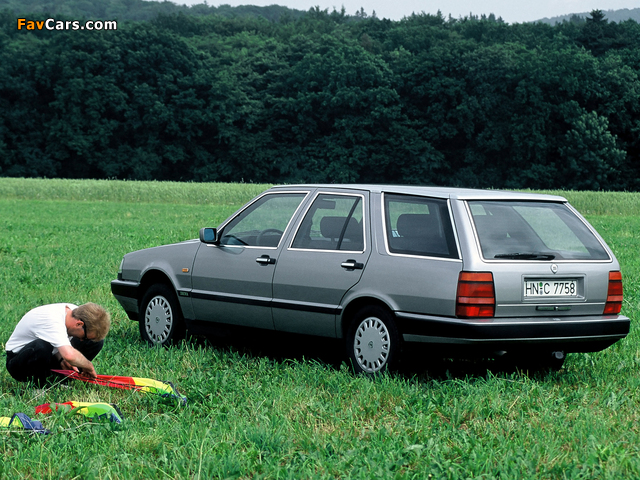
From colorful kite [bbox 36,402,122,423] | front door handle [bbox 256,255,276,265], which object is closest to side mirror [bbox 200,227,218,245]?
front door handle [bbox 256,255,276,265]

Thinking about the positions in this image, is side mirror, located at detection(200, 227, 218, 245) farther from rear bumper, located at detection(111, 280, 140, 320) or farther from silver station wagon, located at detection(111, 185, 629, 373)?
rear bumper, located at detection(111, 280, 140, 320)

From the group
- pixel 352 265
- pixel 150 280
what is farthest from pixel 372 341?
pixel 150 280

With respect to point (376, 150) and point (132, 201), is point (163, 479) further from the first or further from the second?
point (376, 150)

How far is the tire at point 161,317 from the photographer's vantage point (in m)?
8.43

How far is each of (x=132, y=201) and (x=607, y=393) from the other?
39158mm

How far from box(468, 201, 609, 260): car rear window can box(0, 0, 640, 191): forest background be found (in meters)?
61.1

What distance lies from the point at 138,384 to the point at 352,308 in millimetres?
1778

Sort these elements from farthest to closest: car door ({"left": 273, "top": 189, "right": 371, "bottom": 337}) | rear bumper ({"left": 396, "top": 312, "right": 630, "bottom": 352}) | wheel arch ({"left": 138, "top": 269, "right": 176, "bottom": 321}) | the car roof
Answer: wheel arch ({"left": 138, "top": 269, "right": 176, "bottom": 321}), car door ({"left": 273, "top": 189, "right": 371, "bottom": 337}), the car roof, rear bumper ({"left": 396, "top": 312, "right": 630, "bottom": 352})

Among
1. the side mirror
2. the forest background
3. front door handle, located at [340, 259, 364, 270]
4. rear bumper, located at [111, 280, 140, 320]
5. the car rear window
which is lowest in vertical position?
rear bumper, located at [111, 280, 140, 320]

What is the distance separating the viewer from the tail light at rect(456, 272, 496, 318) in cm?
623

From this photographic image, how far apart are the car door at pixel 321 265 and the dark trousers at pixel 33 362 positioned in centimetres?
175

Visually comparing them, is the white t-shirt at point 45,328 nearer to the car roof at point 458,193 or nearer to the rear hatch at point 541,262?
the car roof at point 458,193

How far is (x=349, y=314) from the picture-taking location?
7000mm

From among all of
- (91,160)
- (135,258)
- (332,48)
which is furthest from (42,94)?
(135,258)
